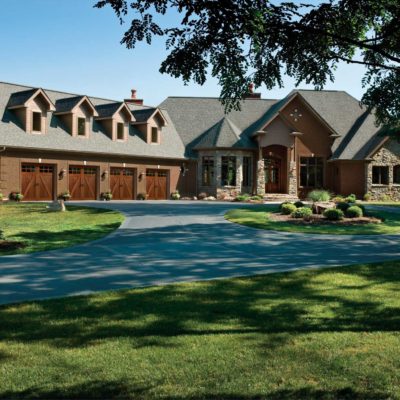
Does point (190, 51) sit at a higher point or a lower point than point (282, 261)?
higher

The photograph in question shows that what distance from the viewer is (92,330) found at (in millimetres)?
6414

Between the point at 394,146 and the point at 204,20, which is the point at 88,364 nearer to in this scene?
the point at 204,20

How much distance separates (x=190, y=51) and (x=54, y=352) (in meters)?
4.81

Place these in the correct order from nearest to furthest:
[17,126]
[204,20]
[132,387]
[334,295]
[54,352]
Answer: [132,387] → [54,352] → [204,20] → [334,295] → [17,126]

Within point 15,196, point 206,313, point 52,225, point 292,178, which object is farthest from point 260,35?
point 292,178

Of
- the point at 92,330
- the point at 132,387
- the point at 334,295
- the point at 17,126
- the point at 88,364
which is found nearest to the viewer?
the point at 132,387

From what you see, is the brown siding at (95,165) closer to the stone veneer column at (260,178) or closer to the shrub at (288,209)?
the stone veneer column at (260,178)

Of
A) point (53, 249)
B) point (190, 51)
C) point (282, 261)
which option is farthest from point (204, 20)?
point (53, 249)

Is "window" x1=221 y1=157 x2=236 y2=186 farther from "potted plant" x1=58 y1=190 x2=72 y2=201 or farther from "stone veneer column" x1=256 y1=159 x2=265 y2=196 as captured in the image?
"potted plant" x1=58 y1=190 x2=72 y2=201

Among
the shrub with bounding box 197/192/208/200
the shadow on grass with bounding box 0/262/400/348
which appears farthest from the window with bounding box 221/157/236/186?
the shadow on grass with bounding box 0/262/400/348

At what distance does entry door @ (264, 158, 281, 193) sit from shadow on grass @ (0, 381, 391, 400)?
36.2 meters

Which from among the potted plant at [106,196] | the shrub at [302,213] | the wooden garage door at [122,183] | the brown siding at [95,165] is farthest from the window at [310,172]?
the shrub at [302,213]

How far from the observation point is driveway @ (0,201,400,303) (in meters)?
9.20

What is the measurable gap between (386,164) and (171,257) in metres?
30.5
